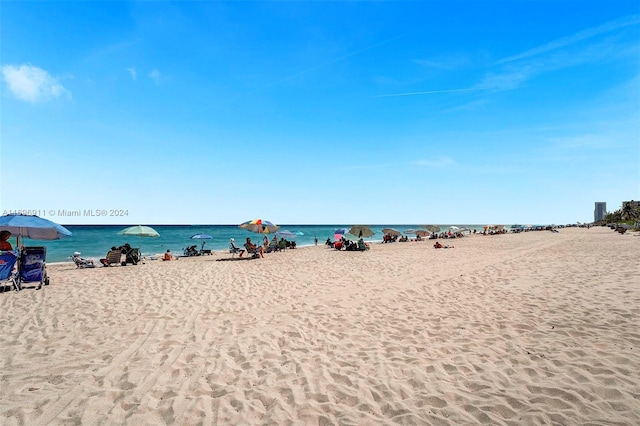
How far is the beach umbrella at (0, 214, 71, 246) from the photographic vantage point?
9.62 meters

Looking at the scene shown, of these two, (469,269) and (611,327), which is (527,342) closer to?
(611,327)

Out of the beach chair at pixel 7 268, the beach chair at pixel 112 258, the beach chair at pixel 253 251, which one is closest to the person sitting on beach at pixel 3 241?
the beach chair at pixel 7 268

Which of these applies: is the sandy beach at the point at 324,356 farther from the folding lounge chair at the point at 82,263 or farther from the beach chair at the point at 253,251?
the beach chair at the point at 253,251

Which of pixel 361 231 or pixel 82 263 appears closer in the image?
pixel 82 263

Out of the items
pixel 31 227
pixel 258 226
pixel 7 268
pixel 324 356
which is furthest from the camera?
pixel 258 226

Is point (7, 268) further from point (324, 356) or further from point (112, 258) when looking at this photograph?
point (324, 356)

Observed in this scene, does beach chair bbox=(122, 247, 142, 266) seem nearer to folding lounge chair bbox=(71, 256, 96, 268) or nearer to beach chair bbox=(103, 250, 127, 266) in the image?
beach chair bbox=(103, 250, 127, 266)

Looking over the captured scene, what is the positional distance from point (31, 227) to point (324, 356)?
10602 millimetres

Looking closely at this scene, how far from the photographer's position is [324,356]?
4898 millimetres

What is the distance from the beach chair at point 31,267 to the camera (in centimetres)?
976

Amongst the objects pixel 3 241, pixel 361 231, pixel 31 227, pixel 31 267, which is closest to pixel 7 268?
pixel 31 267

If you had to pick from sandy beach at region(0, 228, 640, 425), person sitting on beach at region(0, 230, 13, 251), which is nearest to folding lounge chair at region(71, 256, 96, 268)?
person sitting on beach at region(0, 230, 13, 251)

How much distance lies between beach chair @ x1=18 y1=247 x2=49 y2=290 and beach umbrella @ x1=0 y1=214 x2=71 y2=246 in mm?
526

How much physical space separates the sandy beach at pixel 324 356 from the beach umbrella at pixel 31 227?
6.66 feet
